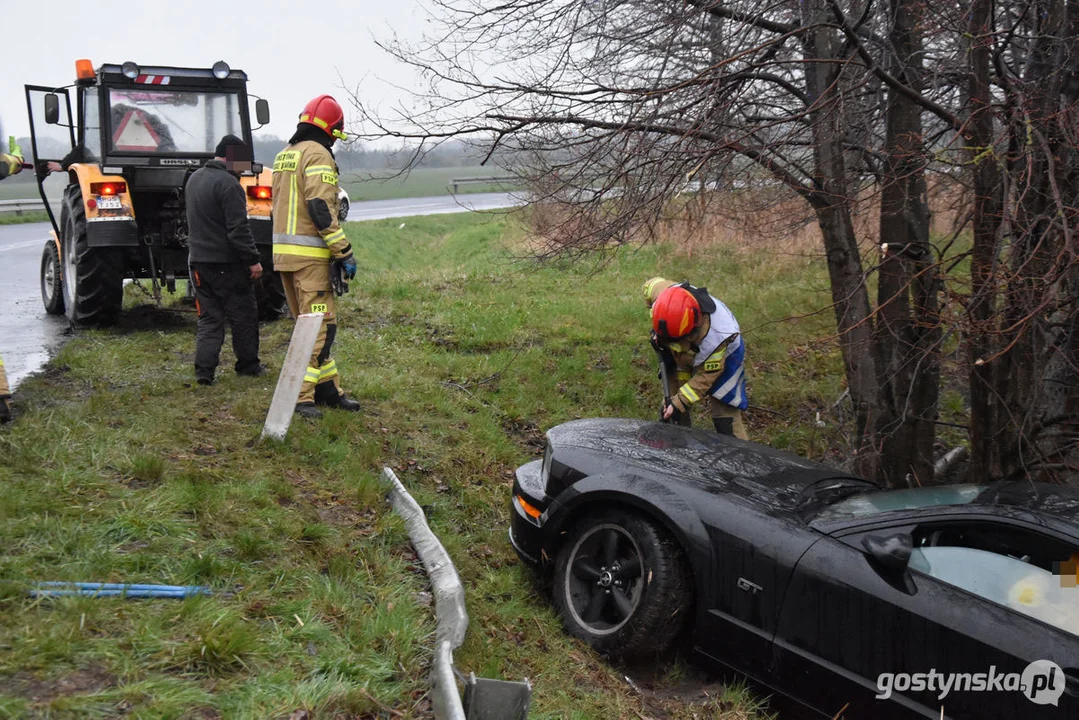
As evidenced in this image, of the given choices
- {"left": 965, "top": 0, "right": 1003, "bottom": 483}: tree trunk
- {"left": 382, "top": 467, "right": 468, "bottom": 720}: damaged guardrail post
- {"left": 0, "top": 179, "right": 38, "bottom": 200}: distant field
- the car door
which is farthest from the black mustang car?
{"left": 0, "top": 179, "right": 38, "bottom": 200}: distant field

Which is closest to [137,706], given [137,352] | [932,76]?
[137,352]

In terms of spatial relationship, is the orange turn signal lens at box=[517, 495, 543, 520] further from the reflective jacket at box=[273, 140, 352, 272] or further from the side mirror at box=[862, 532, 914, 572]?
the reflective jacket at box=[273, 140, 352, 272]

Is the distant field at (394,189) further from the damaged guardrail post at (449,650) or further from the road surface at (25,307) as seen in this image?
the road surface at (25,307)

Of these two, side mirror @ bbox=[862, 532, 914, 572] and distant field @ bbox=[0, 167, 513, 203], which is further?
distant field @ bbox=[0, 167, 513, 203]

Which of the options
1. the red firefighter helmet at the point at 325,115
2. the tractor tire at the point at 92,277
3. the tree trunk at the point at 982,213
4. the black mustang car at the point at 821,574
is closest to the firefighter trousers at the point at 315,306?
the red firefighter helmet at the point at 325,115

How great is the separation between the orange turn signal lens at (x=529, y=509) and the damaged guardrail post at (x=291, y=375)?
5.60 ft

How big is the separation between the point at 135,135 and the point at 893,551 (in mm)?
8847

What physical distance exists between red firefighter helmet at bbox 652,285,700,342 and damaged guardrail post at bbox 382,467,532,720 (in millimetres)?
2149

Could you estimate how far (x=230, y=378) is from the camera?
7.22m

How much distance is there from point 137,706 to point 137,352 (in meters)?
5.76

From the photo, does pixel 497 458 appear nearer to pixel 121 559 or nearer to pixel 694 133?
pixel 694 133

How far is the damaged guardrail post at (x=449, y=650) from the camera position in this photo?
10.4ft

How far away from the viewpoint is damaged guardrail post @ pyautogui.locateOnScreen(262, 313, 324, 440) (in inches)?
224

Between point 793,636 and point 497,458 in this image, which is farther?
point 497,458
